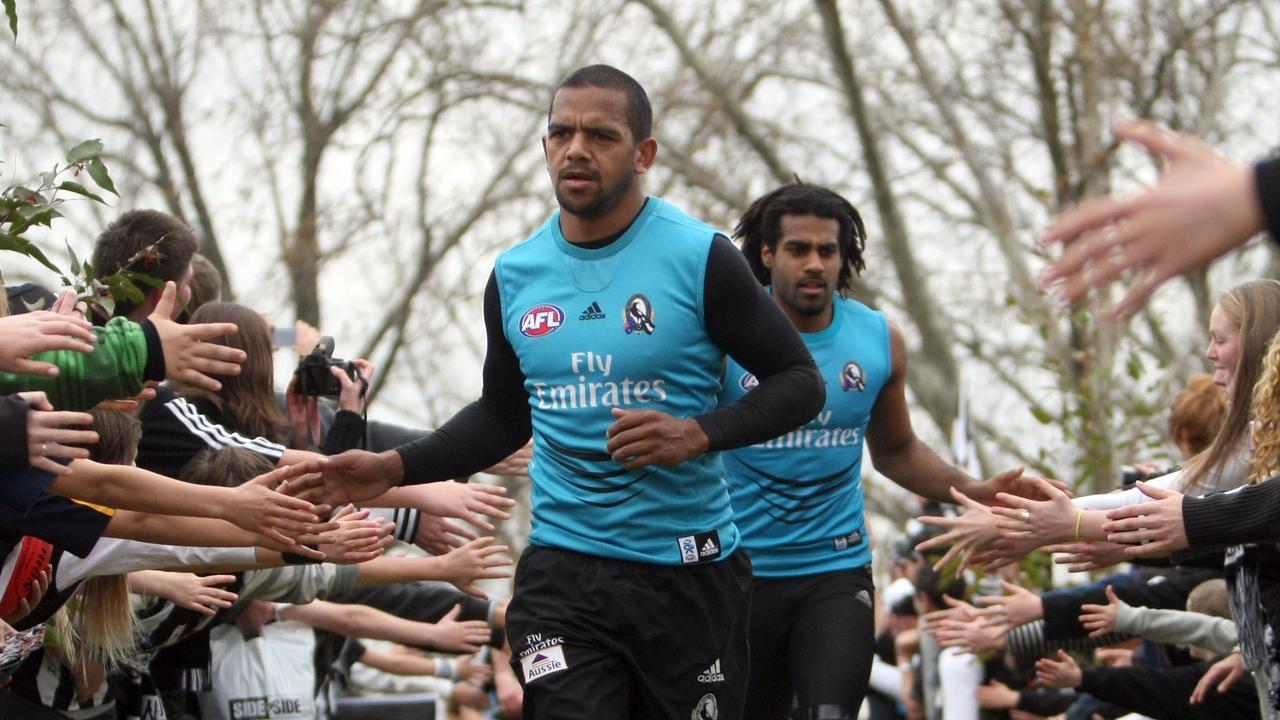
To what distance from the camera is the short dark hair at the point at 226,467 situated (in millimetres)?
6375

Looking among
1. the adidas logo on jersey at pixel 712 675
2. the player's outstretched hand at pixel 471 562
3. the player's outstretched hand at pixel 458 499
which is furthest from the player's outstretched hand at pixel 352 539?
the adidas logo on jersey at pixel 712 675

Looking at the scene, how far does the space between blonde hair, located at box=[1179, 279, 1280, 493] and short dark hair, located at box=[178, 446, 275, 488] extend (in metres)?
3.26

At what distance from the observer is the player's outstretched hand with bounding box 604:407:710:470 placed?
4.98 meters

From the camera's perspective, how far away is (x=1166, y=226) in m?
2.96

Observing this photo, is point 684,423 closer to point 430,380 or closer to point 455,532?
point 455,532

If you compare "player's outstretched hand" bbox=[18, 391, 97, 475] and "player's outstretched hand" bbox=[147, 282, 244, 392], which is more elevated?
"player's outstretched hand" bbox=[147, 282, 244, 392]

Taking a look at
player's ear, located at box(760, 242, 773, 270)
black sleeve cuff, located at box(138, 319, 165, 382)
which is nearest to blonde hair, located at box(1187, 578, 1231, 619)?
player's ear, located at box(760, 242, 773, 270)

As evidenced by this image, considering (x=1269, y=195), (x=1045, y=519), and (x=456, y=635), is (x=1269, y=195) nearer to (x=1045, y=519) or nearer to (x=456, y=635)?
(x=1045, y=519)

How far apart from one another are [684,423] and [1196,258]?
2.30m

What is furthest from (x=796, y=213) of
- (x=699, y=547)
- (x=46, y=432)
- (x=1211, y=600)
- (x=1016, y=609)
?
(x=46, y=432)

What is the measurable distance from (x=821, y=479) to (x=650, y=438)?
1871mm

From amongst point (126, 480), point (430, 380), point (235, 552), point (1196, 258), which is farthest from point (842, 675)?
point (430, 380)

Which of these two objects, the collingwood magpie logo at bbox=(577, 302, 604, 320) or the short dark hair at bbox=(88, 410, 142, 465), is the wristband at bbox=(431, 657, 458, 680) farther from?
the collingwood magpie logo at bbox=(577, 302, 604, 320)

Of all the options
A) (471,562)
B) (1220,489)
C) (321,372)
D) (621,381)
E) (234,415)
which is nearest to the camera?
(621,381)
